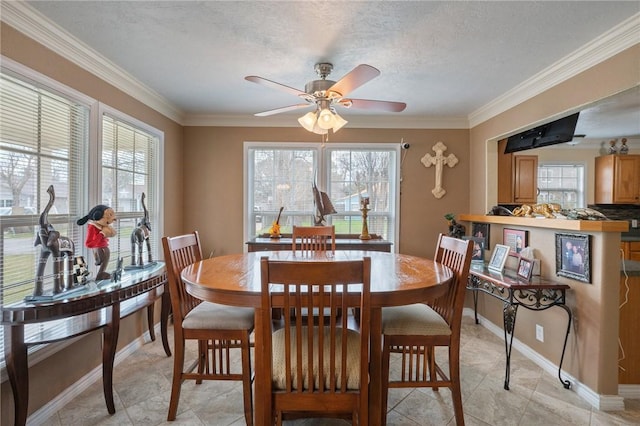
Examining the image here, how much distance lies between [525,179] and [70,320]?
4.35 m

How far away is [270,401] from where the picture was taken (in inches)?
53.0

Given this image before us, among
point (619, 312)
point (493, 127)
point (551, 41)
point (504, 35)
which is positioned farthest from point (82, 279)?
point (493, 127)

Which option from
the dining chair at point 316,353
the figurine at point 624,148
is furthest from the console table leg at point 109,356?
the figurine at point 624,148

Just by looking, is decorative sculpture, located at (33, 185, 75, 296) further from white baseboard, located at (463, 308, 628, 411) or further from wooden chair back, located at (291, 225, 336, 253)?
white baseboard, located at (463, 308, 628, 411)

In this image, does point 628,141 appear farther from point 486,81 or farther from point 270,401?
point 270,401

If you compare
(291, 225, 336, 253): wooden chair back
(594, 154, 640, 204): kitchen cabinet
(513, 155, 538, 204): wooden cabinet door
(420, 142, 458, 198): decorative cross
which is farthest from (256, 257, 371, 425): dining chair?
(594, 154, 640, 204): kitchen cabinet

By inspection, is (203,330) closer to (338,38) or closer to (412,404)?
(412,404)

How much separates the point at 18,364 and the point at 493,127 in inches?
165

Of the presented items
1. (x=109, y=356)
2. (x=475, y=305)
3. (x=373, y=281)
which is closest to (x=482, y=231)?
(x=475, y=305)

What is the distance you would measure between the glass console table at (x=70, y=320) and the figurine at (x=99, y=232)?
145mm

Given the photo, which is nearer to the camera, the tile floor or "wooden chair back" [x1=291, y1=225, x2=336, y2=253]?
the tile floor

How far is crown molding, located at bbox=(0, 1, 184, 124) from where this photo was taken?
1.67 metres

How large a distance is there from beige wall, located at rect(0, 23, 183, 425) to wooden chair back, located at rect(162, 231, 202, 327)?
34.0 inches

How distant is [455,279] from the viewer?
6.05ft
